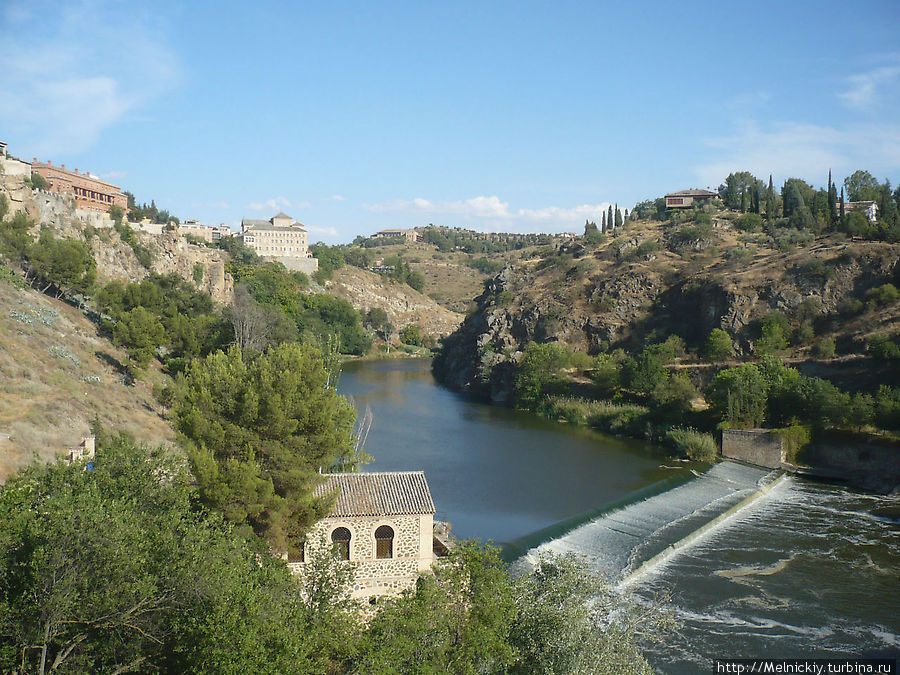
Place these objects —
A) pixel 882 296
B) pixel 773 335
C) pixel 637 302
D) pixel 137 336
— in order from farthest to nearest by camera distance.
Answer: pixel 637 302 → pixel 773 335 → pixel 882 296 → pixel 137 336

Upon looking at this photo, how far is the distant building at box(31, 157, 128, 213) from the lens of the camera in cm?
6047

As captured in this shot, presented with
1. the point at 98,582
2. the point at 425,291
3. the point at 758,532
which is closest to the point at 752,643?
the point at 758,532

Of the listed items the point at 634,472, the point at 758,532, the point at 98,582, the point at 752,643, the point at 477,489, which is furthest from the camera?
the point at 634,472

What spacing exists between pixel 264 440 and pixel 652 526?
44.5 ft

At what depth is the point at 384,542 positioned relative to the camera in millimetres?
15789

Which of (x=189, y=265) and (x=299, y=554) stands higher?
(x=189, y=265)

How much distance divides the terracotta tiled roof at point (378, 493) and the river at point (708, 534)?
617 centimetres

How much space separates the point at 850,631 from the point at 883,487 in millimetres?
14416

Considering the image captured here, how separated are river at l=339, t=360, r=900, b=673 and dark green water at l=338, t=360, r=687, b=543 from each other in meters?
0.07

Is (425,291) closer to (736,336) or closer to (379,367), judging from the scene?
(379,367)

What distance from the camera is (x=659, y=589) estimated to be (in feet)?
58.5

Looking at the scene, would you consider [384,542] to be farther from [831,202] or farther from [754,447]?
[831,202]

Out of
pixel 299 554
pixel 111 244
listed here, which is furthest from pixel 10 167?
pixel 299 554

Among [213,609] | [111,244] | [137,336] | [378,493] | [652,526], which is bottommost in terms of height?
[652,526]
